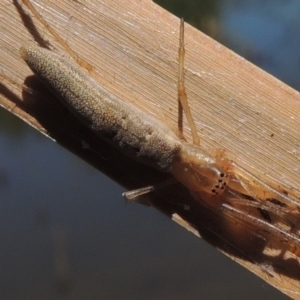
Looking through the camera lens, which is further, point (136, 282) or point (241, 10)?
point (241, 10)

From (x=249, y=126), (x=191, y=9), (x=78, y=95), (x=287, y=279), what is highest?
(x=191, y=9)

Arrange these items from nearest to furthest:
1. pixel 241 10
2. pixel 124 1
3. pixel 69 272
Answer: pixel 124 1
pixel 69 272
pixel 241 10

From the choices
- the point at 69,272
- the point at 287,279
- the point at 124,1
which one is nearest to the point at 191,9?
the point at 69,272

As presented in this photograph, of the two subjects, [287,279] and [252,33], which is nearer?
[287,279]

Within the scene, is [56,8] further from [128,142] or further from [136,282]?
[136,282]

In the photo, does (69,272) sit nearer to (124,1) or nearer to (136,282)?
(136,282)

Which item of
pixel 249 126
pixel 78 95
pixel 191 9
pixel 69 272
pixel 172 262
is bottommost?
pixel 69 272

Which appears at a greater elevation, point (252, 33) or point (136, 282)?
point (252, 33)

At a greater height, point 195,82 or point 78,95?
point 195,82

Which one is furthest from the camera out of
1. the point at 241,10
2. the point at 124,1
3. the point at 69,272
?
the point at 241,10

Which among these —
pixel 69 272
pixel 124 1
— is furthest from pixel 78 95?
pixel 69 272
